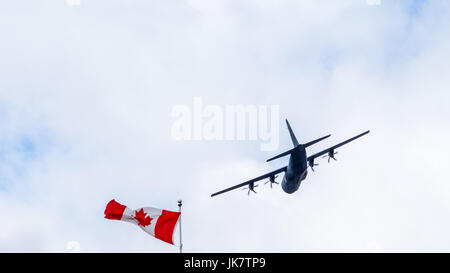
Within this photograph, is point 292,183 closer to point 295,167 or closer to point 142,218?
point 295,167

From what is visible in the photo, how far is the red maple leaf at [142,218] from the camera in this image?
3206 cm

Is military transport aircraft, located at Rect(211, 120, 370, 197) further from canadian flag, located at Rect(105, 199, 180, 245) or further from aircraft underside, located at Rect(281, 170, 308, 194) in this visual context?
canadian flag, located at Rect(105, 199, 180, 245)

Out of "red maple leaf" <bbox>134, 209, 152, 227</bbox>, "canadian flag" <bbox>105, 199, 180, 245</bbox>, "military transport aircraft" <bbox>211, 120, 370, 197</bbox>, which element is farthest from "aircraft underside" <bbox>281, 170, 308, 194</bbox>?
"red maple leaf" <bbox>134, 209, 152, 227</bbox>

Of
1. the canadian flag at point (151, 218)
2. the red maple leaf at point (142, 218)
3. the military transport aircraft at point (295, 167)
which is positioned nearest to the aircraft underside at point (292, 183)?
the military transport aircraft at point (295, 167)

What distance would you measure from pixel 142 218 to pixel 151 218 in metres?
0.73

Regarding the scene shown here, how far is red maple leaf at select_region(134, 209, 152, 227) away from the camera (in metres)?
32.1

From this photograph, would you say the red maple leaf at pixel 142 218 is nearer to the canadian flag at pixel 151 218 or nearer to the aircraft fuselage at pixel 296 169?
the canadian flag at pixel 151 218

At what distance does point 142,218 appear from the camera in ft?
105

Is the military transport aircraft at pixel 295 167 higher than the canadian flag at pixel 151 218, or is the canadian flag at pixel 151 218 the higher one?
the military transport aircraft at pixel 295 167
